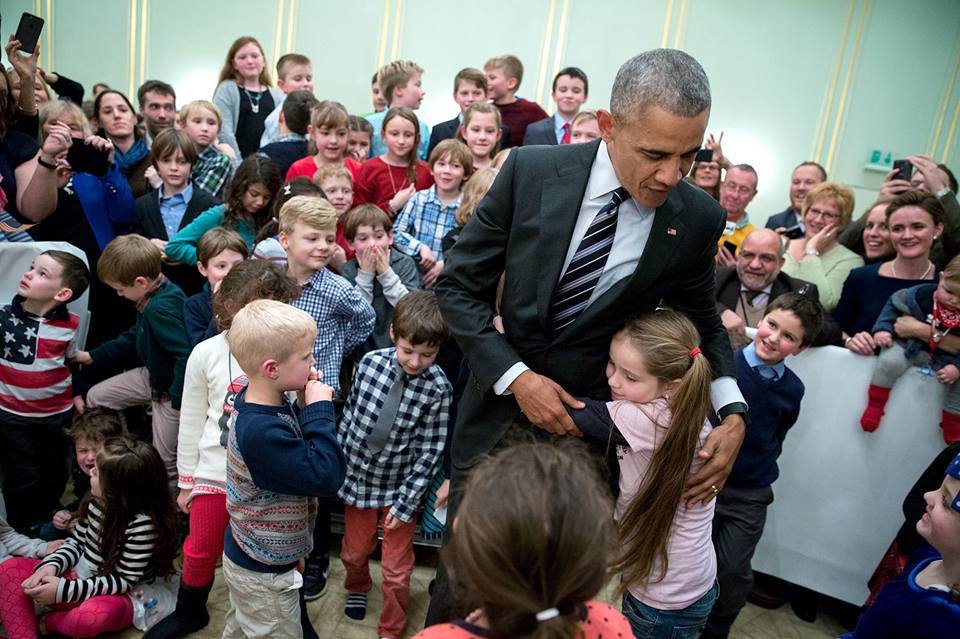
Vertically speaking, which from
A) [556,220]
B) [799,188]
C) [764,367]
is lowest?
[764,367]

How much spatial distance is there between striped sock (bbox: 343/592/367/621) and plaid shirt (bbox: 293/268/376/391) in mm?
767

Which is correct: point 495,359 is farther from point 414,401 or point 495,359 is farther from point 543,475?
point 414,401

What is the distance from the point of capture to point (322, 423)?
177 centimetres

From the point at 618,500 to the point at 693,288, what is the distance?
0.56m

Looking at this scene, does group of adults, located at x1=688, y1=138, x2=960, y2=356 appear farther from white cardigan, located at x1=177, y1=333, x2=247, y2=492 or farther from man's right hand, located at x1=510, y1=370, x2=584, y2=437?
white cardigan, located at x1=177, y1=333, x2=247, y2=492

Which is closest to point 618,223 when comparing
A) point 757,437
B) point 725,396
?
point 725,396

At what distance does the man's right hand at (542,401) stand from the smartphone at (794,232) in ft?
9.95

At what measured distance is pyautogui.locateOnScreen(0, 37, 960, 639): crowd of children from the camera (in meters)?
1.36

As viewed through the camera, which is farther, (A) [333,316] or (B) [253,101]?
(B) [253,101]

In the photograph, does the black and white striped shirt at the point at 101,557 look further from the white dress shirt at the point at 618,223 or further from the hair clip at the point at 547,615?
the hair clip at the point at 547,615

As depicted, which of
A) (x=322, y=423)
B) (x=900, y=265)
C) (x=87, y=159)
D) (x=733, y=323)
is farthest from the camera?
(x=87, y=159)

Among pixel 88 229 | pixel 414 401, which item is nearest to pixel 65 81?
pixel 88 229

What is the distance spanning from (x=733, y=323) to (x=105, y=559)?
2.42 meters

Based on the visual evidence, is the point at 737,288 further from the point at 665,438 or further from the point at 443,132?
the point at 443,132
